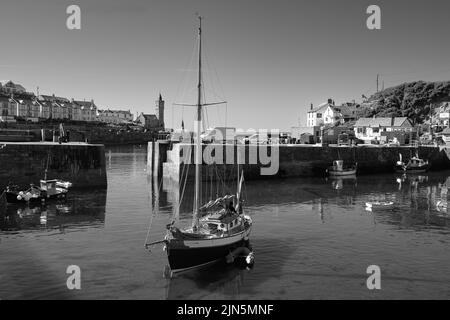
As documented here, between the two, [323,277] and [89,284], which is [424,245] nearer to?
[323,277]

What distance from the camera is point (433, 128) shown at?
118375mm

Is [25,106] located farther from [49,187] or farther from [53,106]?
[49,187]

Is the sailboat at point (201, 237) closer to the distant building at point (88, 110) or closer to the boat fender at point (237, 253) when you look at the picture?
the boat fender at point (237, 253)

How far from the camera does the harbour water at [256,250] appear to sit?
18.4 meters

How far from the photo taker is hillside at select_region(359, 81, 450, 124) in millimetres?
133125

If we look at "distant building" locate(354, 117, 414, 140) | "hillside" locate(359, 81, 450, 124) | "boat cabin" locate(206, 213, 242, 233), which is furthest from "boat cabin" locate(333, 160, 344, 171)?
"hillside" locate(359, 81, 450, 124)

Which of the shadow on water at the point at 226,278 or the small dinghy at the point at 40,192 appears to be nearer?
the shadow on water at the point at 226,278

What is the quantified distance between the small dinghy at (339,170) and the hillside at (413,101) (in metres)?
75.6

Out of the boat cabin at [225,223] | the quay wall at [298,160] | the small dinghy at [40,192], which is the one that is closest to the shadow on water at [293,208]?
the boat cabin at [225,223]

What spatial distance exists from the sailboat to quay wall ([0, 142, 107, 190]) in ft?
77.2

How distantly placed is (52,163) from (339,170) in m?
38.1

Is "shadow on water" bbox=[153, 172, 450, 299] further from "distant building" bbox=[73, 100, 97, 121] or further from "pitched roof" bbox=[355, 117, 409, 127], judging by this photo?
"distant building" bbox=[73, 100, 97, 121]
